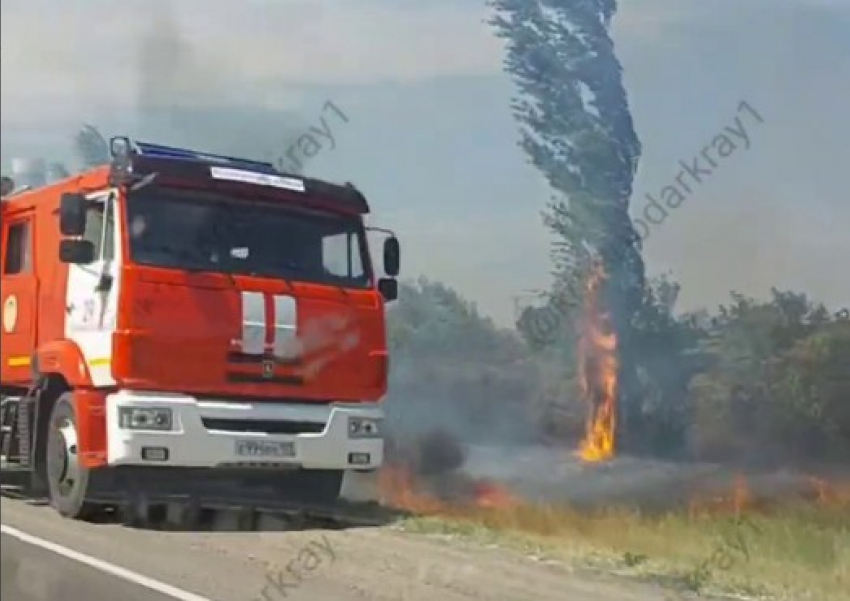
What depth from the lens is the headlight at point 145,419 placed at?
10086 millimetres

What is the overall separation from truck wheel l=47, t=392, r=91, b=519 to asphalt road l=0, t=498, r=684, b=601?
0.19 metres

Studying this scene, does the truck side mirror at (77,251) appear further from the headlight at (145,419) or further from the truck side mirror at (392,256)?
the truck side mirror at (392,256)

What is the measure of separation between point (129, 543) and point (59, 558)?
63 cm

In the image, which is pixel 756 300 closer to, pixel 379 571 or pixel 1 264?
pixel 379 571

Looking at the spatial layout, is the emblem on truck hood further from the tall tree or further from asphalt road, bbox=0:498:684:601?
the tall tree

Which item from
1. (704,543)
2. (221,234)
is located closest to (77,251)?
(221,234)

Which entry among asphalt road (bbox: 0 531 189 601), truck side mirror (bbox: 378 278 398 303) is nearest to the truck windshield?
truck side mirror (bbox: 378 278 398 303)

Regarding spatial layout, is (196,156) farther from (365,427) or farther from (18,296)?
(18,296)

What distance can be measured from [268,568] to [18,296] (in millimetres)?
3489

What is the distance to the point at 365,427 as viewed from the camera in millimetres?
10711

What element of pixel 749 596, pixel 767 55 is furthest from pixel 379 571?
pixel 767 55

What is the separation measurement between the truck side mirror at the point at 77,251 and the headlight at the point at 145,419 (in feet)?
3.59

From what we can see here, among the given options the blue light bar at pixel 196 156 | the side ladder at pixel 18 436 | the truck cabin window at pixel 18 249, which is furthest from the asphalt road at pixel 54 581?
the blue light bar at pixel 196 156

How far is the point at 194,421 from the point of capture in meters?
10.2
